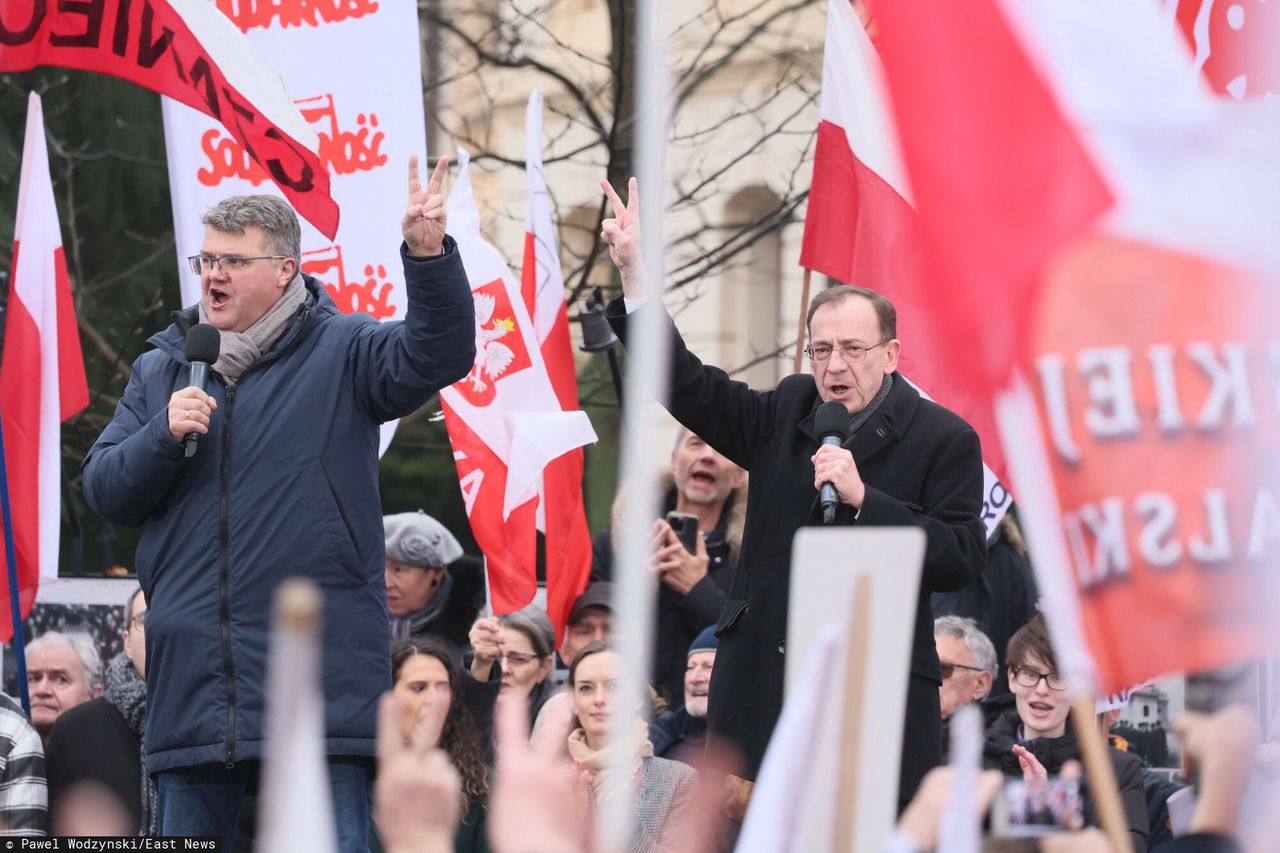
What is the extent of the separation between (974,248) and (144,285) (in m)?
9.06

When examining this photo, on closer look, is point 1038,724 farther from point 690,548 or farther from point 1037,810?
point 1037,810

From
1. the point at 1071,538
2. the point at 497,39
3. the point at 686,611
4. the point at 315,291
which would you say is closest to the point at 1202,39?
the point at 686,611

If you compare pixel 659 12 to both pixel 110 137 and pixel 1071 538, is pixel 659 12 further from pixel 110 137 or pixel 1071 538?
pixel 110 137

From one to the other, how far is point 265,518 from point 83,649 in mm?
2633

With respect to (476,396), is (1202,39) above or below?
above

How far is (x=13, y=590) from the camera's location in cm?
670

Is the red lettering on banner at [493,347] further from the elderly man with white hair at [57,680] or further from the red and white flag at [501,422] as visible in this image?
the elderly man with white hair at [57,680]

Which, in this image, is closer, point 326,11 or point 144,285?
point 326,11

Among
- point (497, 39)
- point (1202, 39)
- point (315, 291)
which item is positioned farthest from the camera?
point (497, 39)

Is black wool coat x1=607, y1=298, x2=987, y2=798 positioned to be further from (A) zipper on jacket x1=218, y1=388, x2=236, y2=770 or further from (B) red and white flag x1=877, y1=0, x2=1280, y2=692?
(B) red and white flag x1=877, y1=0, x2=1280, y2=692

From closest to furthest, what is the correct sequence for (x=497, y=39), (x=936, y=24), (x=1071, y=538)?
Answer: (x=1071, y=538) → (x=936, y=24) → (x=497, y=39)

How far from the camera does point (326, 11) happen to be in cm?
699

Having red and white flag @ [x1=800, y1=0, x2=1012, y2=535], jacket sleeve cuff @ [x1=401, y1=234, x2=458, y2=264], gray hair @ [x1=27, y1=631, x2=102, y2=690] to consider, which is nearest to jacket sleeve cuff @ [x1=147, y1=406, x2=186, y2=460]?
jacket sleeve cuff @ [x1=401, y1=234, x2=458, y2=264]

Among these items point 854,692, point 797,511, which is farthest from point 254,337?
point 854,692
